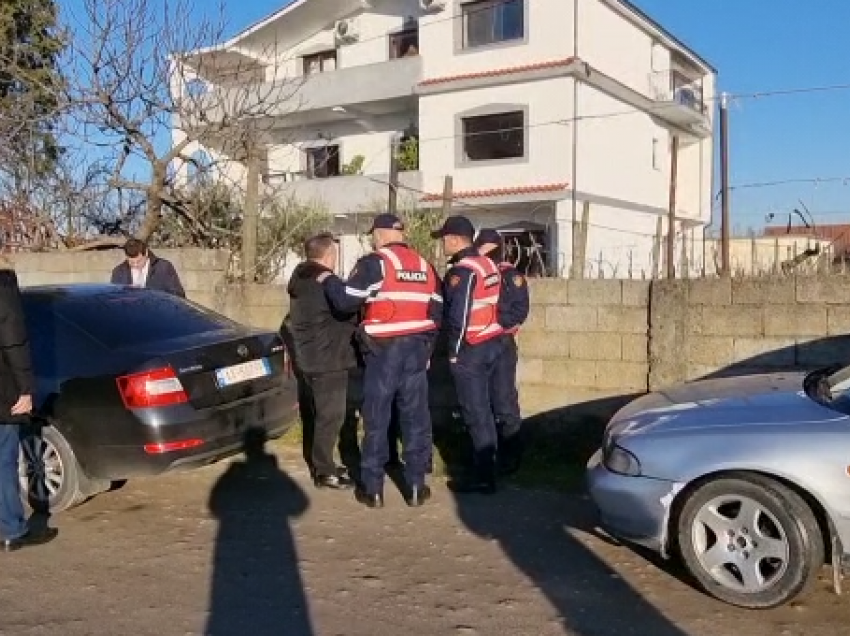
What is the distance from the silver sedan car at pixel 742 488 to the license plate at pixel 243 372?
237 centimetres

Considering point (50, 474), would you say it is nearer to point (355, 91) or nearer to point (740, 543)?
point (740, 543)

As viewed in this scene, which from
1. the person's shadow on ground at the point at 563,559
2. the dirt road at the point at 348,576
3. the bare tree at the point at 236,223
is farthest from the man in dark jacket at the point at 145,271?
the person's shadow on ground at the point at 563,559

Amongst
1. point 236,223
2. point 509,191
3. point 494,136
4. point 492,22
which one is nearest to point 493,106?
point 494,136

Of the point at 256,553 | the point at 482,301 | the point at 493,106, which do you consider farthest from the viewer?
the point at 493,106

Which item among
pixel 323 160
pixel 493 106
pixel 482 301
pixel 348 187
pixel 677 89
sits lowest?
pixel 482 301

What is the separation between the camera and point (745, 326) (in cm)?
636

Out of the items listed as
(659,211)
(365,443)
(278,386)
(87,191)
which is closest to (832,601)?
(365,443)

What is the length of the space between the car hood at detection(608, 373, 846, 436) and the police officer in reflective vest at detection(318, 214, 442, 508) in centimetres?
137

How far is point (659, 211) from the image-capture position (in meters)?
28.1

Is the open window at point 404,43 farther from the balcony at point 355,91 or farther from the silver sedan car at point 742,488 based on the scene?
the silver sedan car at point 742,488

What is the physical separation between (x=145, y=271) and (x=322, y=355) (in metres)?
2.67

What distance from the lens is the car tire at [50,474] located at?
553 centimetres

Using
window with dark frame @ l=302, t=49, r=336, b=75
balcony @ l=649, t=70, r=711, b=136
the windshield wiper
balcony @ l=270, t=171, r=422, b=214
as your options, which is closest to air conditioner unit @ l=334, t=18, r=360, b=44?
window with dark frame @ l=302, t=49, r=336, b=75

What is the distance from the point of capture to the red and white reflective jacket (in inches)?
221
